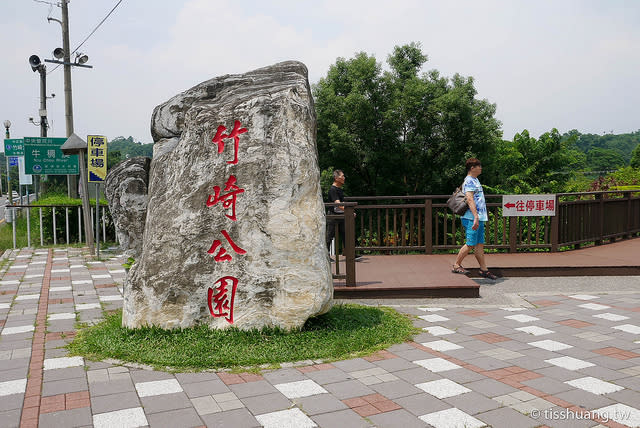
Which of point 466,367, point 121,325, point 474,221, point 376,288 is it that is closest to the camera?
point 466,367

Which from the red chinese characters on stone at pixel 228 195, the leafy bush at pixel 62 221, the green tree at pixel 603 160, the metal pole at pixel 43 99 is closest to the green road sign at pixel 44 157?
the leafy bush at pixel 62 221

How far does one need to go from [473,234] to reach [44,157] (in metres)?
14.3

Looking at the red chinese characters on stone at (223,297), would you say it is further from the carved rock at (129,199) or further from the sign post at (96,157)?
the sign post at (96,157)

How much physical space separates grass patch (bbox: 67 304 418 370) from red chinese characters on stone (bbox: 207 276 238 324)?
15cm

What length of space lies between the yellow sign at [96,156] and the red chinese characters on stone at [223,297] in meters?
7.21

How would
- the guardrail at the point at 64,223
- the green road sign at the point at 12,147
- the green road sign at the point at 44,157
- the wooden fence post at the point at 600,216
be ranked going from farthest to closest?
1. the green road sign at the point at 12,147
2. the green road sign at the point at 44,157
3. the guardrail at the point at 64,223
4. the wooden fence post at the point at 600,216

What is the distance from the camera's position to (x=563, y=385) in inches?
140

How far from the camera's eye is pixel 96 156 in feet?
35.2

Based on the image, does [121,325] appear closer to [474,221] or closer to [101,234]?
[474,221]

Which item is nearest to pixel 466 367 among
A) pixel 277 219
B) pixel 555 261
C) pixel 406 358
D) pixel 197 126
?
pixel 406 358

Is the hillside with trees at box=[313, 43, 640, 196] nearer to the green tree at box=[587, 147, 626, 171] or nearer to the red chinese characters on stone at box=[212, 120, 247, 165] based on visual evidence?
the red chinese characters on stone at box=[212, 120, 247, 165]

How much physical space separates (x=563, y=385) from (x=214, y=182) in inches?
123

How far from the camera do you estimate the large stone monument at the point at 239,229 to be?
4.45 meters

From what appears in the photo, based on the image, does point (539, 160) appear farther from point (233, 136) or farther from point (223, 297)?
point (223, 297)
